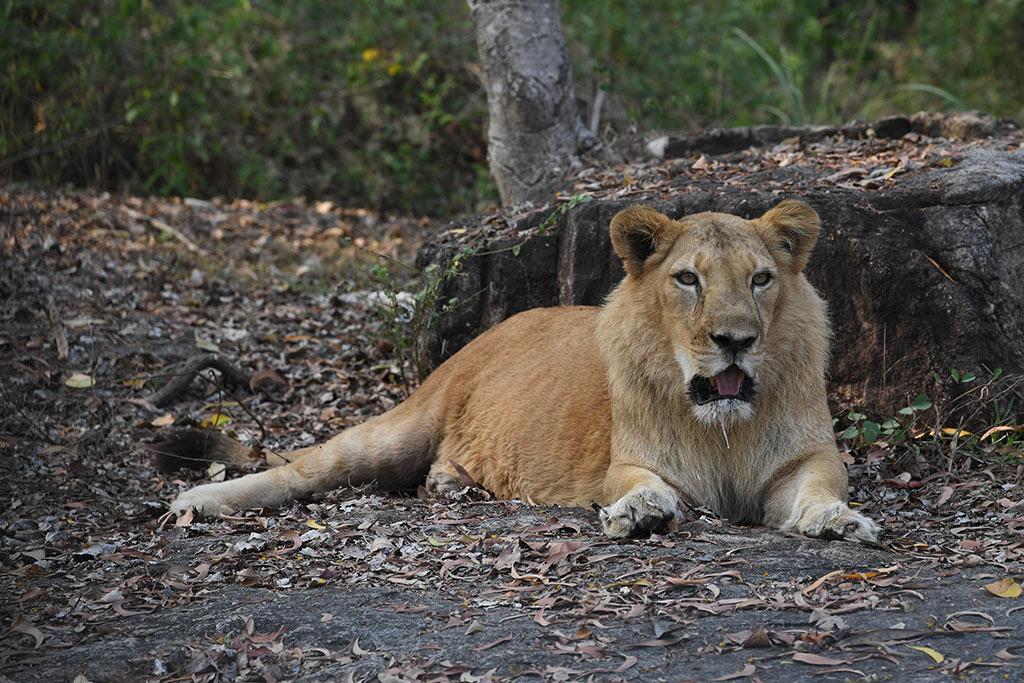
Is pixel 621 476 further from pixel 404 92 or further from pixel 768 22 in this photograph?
pixel 768 22

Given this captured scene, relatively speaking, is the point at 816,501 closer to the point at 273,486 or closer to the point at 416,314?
the point at 273,486

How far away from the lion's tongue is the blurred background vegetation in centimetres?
707

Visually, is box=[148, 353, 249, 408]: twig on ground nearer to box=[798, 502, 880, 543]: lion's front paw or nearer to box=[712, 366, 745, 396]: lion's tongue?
box=[712, 366, 745, 396]: lion's tongue

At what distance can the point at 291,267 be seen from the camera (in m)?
10.4

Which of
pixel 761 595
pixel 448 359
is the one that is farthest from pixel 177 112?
pixel 761 595

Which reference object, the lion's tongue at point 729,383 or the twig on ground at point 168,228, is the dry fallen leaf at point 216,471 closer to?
the lion's tongue at point 729,383

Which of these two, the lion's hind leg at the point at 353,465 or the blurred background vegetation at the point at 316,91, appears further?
the blurred background vegetation at the point at 316,91

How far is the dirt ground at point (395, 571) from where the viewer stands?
3.86 m

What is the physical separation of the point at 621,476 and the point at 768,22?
11309 millimetres

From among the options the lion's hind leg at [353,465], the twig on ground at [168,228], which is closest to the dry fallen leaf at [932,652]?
the lion's hind leg at [353,465]

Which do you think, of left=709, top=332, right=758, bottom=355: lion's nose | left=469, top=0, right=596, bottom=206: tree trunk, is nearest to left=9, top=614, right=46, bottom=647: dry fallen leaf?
left=709, top=332, right=758, bottom=355: lion's nose

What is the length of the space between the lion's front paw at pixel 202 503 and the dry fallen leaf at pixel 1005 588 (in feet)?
11.2

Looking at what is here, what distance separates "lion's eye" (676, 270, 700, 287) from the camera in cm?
500

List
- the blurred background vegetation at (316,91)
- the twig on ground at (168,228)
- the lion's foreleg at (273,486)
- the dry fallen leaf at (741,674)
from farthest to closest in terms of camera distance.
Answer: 1. the blurred background vegetation at (316,91)
2. the twig on ground at (168,228)
3. the lion's foreleg at (273,486)
4. the dry fallen leaf at (741,674)
